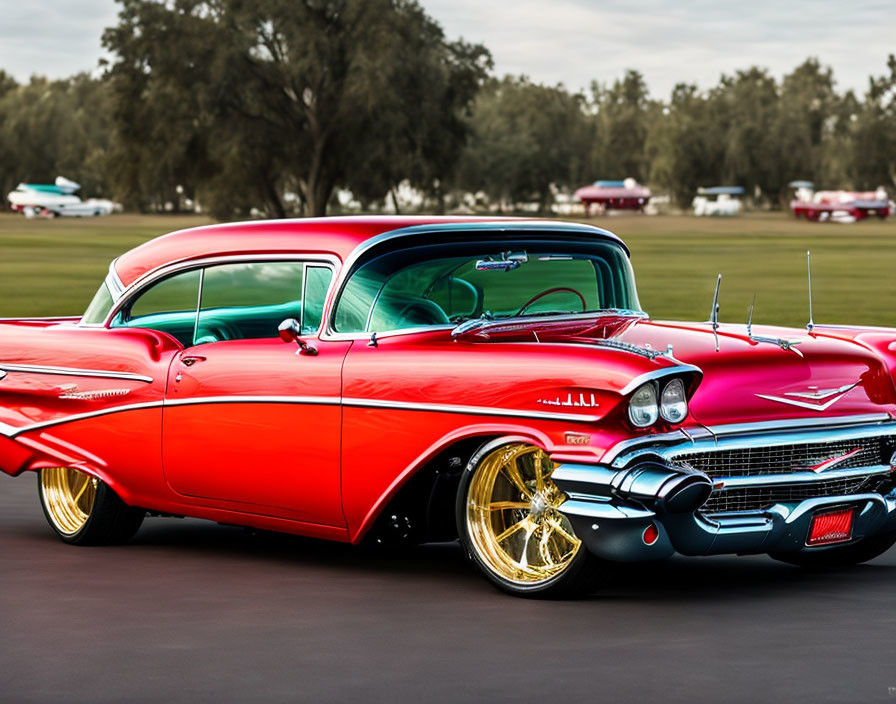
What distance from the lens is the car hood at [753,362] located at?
6.37 metres

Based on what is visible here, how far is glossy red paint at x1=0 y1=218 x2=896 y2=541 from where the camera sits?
630cm

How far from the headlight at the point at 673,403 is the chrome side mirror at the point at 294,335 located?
1.67 m

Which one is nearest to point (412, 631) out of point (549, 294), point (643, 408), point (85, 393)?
point (643, 408)

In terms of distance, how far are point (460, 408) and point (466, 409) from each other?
30mm

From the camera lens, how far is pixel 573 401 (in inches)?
243

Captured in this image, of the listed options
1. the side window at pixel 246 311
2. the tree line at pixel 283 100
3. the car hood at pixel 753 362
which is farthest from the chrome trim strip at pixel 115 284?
the tree line at pixel 283 100

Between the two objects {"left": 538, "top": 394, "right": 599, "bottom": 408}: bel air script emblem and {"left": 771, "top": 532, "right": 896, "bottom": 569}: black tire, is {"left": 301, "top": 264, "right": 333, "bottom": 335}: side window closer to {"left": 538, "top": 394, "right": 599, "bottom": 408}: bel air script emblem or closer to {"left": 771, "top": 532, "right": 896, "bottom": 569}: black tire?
{"left": 538, "top": 394, "right": 599, "bottom": 408}: bel air script emblem

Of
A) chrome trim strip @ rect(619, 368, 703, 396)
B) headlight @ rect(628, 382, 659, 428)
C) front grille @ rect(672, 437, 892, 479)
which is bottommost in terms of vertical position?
front grille @ rect(672, 437, 892, 479)

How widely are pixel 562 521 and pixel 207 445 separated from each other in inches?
70.8

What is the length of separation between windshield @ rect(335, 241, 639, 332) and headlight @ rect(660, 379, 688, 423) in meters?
1.23

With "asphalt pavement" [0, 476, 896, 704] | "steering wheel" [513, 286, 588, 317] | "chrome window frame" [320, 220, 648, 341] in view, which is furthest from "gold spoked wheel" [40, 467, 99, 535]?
"steering wheel" [513, 286, 588, 317]

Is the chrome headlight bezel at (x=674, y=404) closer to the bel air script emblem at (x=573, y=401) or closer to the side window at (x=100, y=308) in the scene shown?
the bel air script emblem at (x=573, y=401)

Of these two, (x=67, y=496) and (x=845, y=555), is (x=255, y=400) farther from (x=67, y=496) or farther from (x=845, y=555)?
(x=845, y=555)

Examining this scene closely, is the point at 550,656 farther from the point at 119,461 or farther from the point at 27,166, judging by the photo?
the point at 27,166
